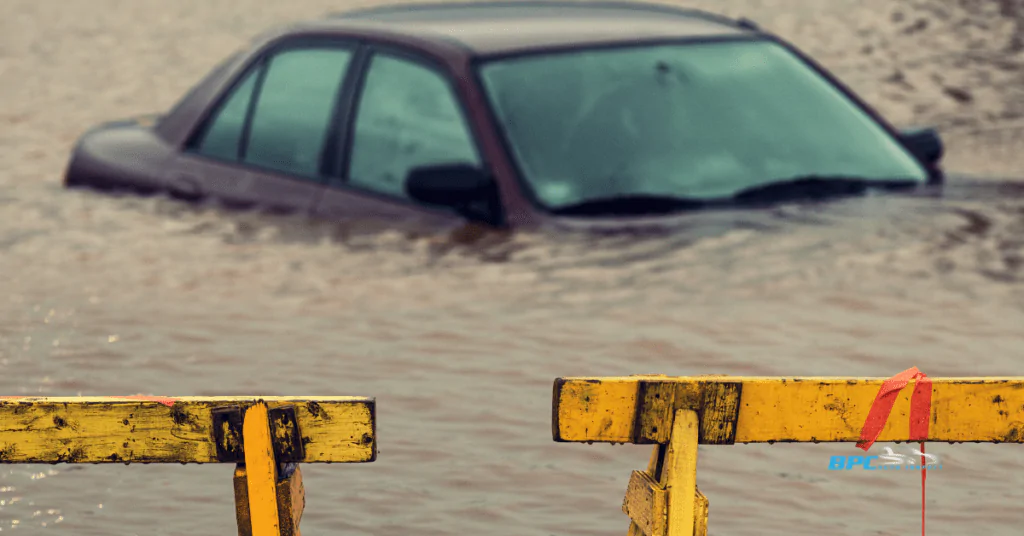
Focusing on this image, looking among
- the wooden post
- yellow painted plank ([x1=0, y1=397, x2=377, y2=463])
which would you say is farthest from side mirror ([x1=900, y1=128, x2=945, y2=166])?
yellow painted plank ([x1=0, y1=397, x2=377, y2=463])

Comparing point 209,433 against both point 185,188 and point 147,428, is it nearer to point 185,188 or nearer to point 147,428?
point 147,428

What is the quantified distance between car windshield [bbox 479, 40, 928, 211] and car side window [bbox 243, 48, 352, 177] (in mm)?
799

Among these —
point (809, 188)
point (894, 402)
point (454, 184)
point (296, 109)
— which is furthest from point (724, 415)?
point (296, 109)

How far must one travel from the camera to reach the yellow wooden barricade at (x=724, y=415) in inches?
163

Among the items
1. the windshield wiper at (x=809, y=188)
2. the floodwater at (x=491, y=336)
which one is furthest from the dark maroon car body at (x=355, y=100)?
the windshield wiper at (x=809, y=188)

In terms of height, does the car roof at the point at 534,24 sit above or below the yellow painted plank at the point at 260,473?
above

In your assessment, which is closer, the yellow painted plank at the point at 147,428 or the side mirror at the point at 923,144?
the yellow painted plank at the point at 147,428

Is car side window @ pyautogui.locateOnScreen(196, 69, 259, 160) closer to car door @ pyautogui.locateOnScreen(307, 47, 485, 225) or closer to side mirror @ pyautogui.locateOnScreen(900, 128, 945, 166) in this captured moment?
car door @ pyautogui.locateOnScreen(307, 47, 485, 225)

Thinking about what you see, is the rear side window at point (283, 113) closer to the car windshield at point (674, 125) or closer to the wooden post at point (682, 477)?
the car windshield at point (674, 125)

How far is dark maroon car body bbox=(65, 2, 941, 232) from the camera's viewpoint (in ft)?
25.8

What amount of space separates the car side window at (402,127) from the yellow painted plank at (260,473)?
3.73 metres

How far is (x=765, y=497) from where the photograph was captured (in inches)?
213

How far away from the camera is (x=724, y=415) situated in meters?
4.20

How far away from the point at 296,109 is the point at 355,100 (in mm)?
392
